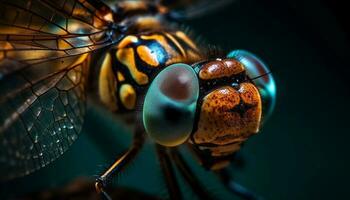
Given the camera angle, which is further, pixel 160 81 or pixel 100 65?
pixel 100 65

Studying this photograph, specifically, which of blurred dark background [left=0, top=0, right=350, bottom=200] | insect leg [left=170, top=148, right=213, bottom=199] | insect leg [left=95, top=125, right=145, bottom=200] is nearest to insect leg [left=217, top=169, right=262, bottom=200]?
blurred dark background [left=0, top=0, right=350, bottom=200]

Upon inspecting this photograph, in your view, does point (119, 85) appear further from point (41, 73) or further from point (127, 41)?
point (41, 73)

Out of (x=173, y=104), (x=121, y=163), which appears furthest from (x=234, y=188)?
(x=173, y=104)

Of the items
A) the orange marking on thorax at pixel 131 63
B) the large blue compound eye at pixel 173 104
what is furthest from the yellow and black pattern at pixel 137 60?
the large blue compound eye at pixel 173 104

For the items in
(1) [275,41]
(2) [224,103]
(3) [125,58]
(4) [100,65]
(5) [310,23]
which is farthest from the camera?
(1) [275,41]

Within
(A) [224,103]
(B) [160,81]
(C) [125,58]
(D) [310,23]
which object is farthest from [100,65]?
(D) [310,23]

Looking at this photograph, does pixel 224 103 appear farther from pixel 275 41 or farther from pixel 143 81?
pixel 275 41

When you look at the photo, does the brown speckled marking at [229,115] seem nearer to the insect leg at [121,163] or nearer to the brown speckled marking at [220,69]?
the brown speckled marking at [220,69]
